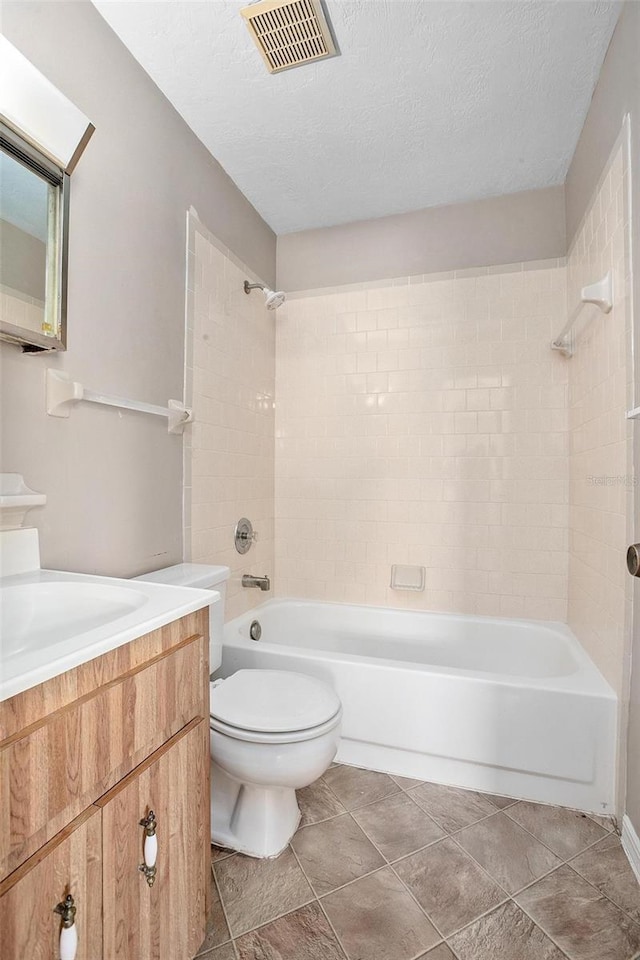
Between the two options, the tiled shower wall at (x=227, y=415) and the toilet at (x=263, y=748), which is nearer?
the toilet at (x=263, y=748)

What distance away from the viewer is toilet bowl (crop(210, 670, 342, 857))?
54.8 inches

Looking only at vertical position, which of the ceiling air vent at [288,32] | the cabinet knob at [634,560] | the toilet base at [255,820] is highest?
the ceiling air vent at [288,32]

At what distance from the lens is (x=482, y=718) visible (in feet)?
5.89

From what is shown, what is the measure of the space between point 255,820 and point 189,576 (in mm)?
774

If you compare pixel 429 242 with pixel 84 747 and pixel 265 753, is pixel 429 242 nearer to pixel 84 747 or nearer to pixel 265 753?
pixel 265 753

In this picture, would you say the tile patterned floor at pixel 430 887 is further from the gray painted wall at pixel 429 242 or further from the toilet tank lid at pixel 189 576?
the gray painted wall at pixel 429 242

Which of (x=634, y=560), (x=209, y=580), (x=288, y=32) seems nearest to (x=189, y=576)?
(x=209, y=580)

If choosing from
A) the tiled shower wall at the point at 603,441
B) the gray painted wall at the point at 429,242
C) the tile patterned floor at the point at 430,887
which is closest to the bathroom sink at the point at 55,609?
the tile patterned floor at the point at 430,887

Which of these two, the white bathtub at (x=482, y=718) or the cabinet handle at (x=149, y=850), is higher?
the cabinet handle at (x=149, y=850)

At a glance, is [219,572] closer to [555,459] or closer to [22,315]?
[22,315]

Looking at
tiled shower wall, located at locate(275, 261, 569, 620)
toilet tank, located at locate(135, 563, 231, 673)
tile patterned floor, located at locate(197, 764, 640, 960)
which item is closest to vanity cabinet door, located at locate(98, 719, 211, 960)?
tile patterned floor, located at locate(197, 764, 640, 960)

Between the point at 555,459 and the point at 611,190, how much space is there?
3.80ft

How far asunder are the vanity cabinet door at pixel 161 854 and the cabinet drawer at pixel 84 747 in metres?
0.05

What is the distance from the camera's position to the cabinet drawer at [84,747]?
673 millimetres
